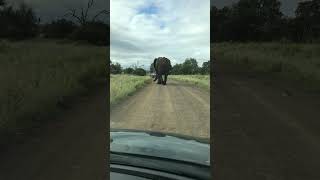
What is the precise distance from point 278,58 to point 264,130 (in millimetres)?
8911

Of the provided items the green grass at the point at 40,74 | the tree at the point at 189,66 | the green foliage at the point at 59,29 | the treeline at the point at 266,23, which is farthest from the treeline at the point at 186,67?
the treeline at the point at 266,23

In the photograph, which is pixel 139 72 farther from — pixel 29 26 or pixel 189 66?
pixel 29 26

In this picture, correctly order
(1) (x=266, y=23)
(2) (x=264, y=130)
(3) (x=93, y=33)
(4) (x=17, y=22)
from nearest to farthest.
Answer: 1. (2) (x=264, y=130)
2. (3) (x=93, y=33)
3. (4) (x=17, y=22)
4. (1) (x=266, y=23)

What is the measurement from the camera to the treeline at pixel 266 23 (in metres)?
20.4

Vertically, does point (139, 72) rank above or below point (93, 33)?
below

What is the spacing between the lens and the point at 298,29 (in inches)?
861

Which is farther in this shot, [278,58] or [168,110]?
[278,58]

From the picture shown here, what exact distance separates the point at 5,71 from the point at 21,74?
36 centimetres

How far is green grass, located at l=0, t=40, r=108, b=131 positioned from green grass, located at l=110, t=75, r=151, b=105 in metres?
2.26

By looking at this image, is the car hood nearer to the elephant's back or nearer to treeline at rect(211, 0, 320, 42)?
the elephant's back

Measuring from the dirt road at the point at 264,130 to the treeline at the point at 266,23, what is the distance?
4524mm

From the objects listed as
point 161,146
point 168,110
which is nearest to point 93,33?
point 168,110

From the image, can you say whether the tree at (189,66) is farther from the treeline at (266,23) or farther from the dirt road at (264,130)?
the treeline at (266,23)

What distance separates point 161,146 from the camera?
395cm
